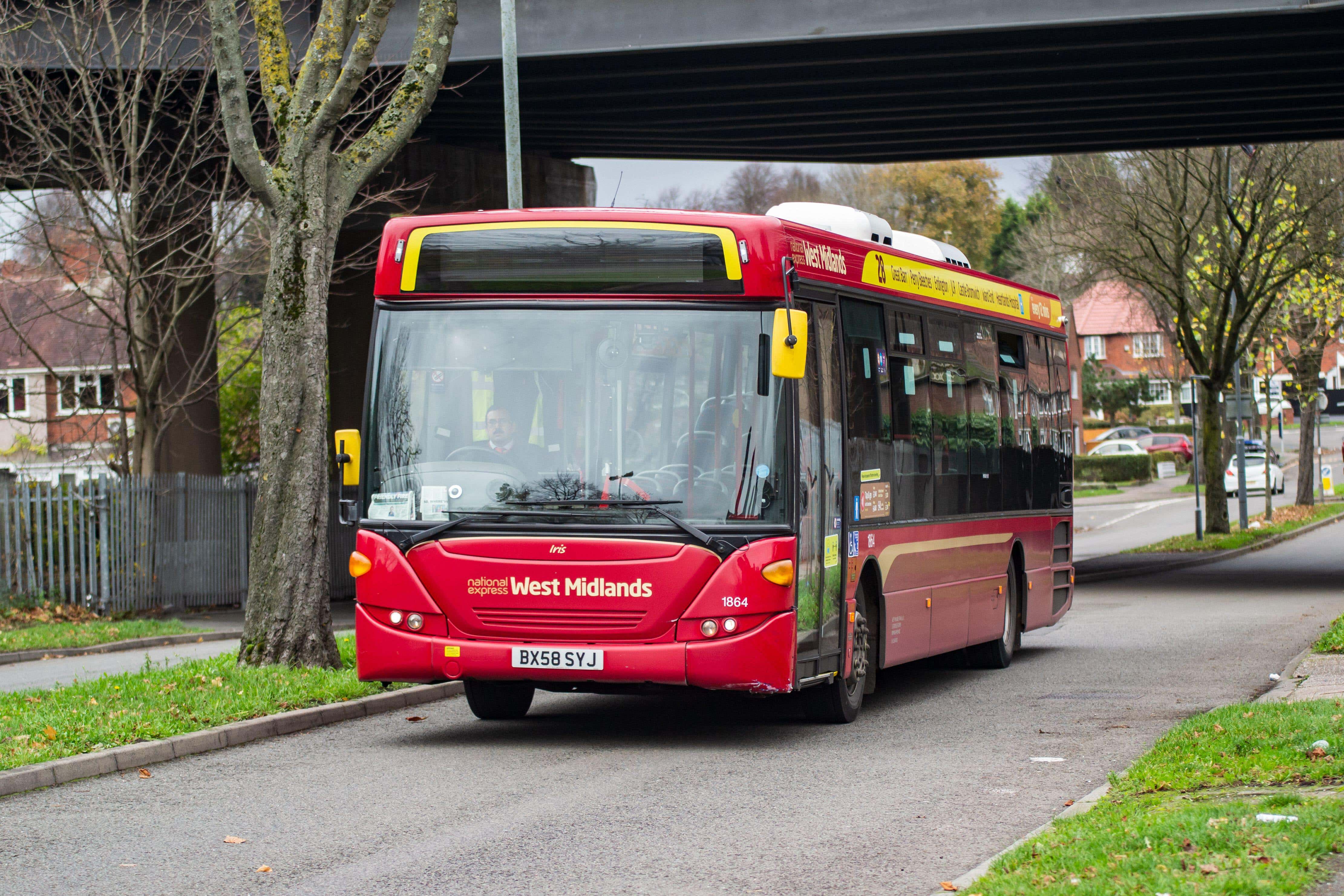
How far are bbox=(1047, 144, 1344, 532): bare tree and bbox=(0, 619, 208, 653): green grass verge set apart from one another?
20562 millimetres

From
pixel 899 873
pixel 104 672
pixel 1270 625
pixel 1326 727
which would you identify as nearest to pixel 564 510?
pixel 899 873

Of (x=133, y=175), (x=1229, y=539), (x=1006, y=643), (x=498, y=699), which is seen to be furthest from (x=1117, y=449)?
(x=498, y=699)

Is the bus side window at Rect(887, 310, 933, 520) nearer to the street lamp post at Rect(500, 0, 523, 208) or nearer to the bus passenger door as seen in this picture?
the bus passenger door

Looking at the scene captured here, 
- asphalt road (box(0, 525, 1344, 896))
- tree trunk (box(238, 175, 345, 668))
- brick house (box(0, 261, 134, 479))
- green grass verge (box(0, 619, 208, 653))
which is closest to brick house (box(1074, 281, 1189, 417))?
brick house (box(0, 261, 134, 479))

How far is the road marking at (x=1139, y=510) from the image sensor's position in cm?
4616

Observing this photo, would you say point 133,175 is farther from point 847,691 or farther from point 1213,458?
point 1213,458

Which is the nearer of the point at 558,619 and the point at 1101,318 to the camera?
the point at 558,619

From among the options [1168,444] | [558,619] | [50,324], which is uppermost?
[50,324]

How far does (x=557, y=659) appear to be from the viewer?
9750mm

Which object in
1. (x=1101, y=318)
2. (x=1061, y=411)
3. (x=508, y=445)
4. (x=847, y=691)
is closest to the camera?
(x=508, y=445)

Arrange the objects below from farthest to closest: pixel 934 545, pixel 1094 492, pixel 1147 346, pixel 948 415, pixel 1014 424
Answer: pixel 1147 346 < pixel 1094 492 < pixel 1014 424 < pixel 948 415 < pixel 934 545

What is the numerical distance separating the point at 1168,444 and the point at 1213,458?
43.8 meters

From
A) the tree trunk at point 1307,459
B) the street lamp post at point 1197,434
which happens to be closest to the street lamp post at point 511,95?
the street lamp post at point 1197,434

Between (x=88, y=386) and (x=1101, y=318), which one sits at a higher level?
(x=1101, y=318)
